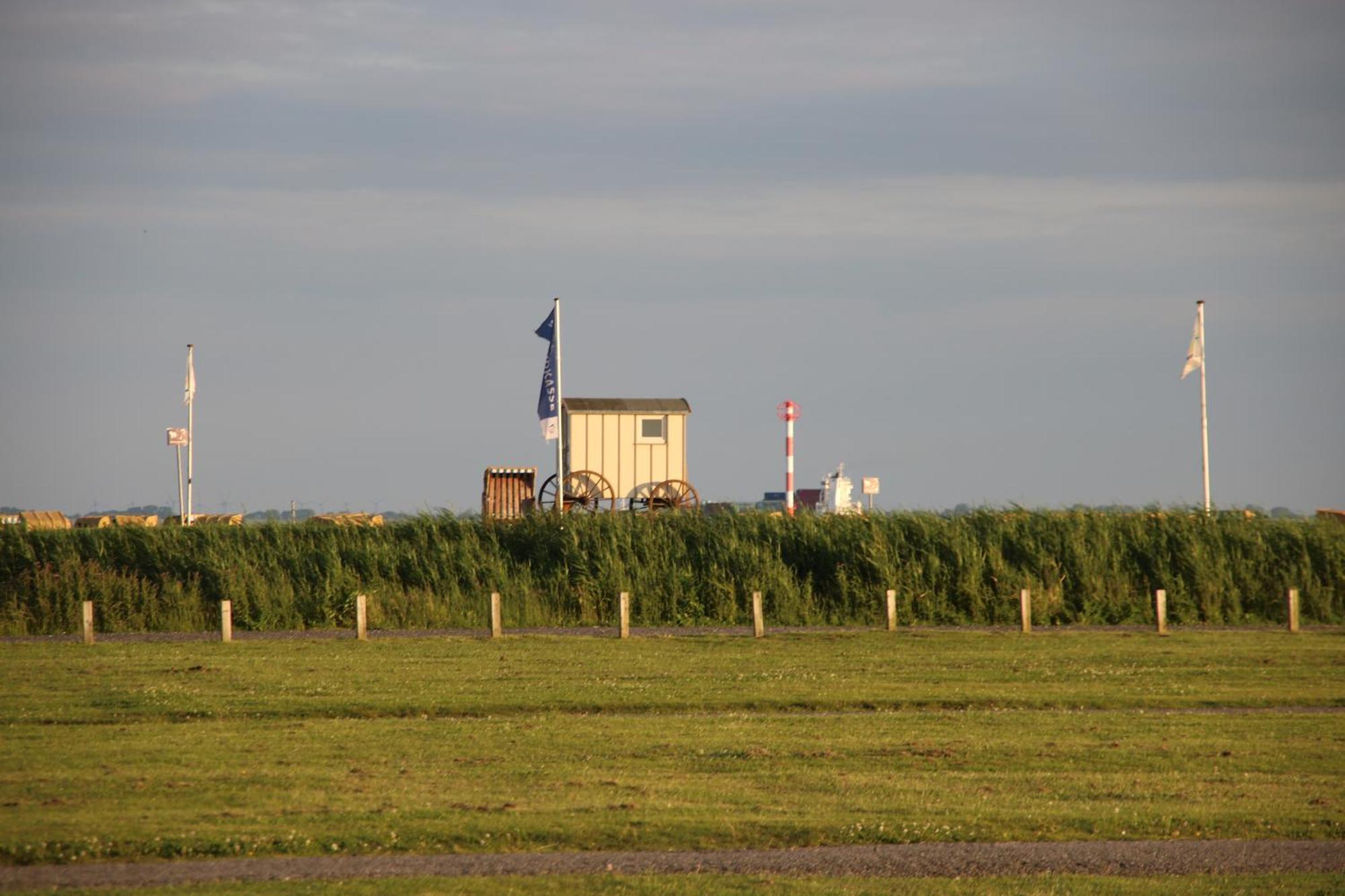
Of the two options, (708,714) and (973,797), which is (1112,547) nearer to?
(708,714)

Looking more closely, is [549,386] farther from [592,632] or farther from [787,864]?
[787,864]

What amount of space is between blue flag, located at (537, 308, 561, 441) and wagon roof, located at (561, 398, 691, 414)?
4528 mm

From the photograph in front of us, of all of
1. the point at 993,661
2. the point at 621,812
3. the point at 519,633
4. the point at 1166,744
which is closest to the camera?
the point at 621,812

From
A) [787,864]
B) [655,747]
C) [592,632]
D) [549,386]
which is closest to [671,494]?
[549,386]

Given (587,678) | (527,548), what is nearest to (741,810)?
(587,678)

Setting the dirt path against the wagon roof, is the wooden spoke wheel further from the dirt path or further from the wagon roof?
the dirt path

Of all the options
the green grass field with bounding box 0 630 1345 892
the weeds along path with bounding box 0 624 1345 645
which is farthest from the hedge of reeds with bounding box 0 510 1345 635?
the green grass field with bounding box 0 630 1345 892

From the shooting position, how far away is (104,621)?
34.5m

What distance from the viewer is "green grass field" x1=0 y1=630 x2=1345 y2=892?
11.7 metres

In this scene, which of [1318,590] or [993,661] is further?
[1318,590]

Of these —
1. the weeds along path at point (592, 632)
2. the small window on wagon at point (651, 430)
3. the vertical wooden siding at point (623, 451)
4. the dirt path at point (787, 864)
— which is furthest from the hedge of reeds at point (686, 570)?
the dirt path at point (787, 864)

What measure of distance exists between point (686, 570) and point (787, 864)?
84.2 ft

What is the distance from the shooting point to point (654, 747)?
634 inches

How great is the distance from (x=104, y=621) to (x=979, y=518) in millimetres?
20972
